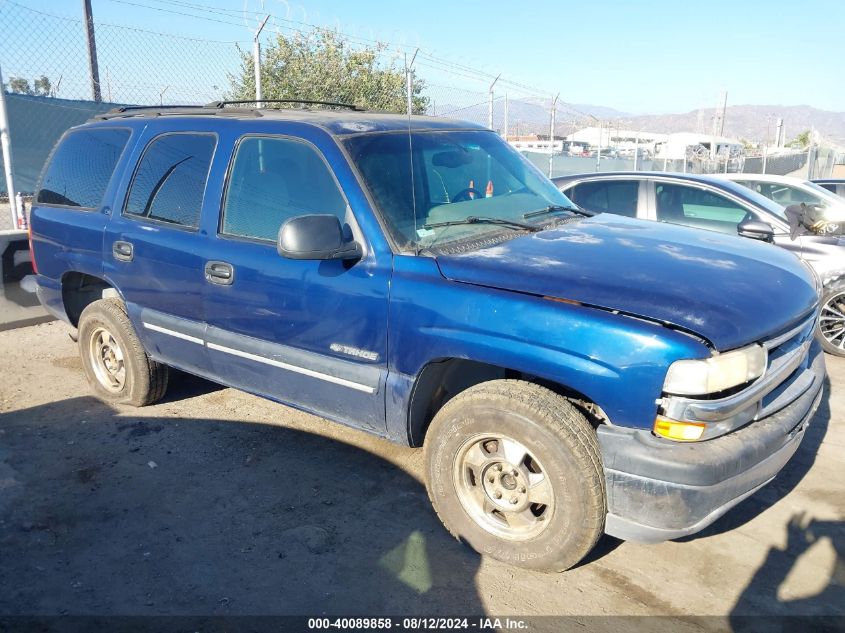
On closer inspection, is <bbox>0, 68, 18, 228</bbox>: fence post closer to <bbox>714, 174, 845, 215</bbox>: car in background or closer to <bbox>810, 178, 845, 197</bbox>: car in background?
<bbox>714, 174, 845, 215</bbox>: car in background

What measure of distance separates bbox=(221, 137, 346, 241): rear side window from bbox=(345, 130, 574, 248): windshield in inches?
8.5

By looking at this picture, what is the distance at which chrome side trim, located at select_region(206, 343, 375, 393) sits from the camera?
3.38 metres

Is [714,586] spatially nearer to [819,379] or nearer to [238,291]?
[819,379]

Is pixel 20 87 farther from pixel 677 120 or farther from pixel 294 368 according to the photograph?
pixel 677 120

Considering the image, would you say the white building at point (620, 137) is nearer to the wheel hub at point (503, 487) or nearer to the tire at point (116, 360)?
the tire at point (116, 360)

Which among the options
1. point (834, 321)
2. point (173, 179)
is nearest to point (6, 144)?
point (173, 179)

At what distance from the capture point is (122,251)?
4363 mm

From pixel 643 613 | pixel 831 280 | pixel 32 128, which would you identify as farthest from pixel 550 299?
pixel 32 128

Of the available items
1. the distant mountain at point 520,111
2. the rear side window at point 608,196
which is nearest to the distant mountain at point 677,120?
the distant mountain at point 520,111

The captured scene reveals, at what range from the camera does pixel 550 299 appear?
2.76 m

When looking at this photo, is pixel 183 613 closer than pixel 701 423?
No

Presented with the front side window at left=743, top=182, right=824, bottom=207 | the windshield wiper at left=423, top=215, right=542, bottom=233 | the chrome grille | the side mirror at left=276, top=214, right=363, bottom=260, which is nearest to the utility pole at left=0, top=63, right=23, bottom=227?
the side mirror at left=276, top=214, right=363, bottom=260

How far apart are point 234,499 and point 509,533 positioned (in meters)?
1.54

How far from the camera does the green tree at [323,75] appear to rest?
1424 centimetres
